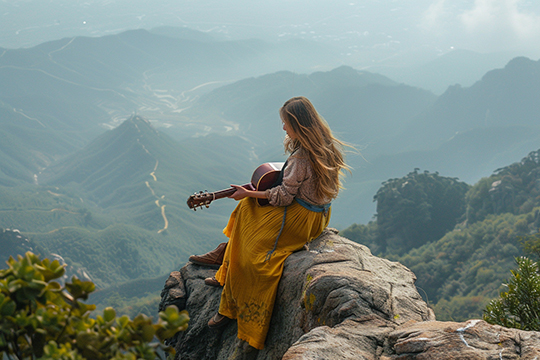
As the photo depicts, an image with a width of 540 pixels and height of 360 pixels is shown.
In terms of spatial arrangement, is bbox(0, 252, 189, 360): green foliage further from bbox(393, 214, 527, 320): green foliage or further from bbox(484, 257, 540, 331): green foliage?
bbox(393, 214, 527, 320): green foliage

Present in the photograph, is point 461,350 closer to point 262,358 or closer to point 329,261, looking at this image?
point 329,261

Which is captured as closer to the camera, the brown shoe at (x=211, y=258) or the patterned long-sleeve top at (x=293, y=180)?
the patterned long-sleeve top at (x=293, y=180)

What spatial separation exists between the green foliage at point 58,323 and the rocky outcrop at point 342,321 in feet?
5.84

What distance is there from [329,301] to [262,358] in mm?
1320

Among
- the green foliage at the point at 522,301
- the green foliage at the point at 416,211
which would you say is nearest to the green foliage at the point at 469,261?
the green foliage at the point at 416,211

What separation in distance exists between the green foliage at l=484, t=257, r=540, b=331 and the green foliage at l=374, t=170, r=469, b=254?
72.6m

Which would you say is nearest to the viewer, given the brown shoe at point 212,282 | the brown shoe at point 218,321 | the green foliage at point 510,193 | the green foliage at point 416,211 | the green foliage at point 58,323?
the green foliage at point 58,323

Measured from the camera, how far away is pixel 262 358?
16.2 feet

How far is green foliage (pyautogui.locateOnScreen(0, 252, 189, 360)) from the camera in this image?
56.6 inches

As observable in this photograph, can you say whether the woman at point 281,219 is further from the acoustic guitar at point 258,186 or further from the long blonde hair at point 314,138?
the acoustic guitar at point 258,186

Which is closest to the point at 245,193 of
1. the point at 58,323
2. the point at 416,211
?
the point at 58,323

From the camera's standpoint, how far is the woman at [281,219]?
511 cm

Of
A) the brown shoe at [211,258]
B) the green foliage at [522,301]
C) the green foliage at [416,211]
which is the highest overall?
the green foliage at [416,211]

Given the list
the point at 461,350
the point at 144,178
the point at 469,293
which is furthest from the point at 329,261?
the point at 144,178
